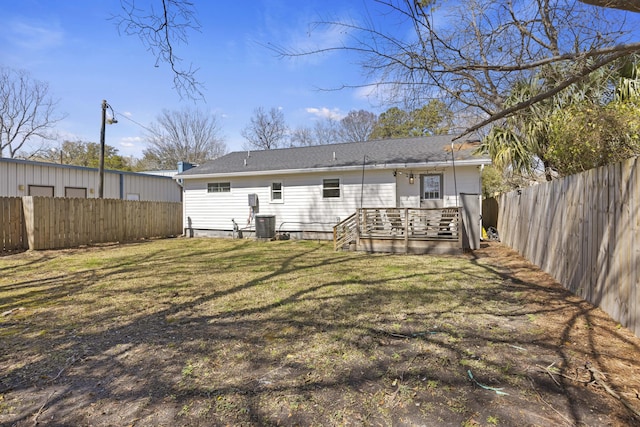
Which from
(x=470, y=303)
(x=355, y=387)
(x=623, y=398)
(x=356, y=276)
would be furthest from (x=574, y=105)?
(x=355, y=387)

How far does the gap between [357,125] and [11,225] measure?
1072 inches

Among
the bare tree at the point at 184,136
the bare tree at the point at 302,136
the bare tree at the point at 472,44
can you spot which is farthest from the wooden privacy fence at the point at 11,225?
the bare tree at the point at 302,136

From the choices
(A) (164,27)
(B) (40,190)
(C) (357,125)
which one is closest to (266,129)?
(C) (357,125)

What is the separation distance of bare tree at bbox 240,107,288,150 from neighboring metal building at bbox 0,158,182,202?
13814mm

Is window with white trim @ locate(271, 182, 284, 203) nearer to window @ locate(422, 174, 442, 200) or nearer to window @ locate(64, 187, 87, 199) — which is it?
window @ locate(422, 174, 442, 200)

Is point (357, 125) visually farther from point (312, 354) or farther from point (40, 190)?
point (312, 354)

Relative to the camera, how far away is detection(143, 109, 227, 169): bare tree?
104ft

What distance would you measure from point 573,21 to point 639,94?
8.31ft

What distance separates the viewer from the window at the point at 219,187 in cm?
1357

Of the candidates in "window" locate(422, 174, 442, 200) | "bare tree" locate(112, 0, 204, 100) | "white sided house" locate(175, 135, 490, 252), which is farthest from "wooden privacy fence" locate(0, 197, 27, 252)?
"window" locate(422, 174, 442, 200)

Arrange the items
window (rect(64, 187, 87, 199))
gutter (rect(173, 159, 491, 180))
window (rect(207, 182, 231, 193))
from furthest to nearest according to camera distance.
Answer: window (rect(64, 187, 87, 199)) < window (rect(207, 182, 231, 193)) < gutter (rect(173, 159, 491, 180))

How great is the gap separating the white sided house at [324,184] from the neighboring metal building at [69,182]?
186 inches

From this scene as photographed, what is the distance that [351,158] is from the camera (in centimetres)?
1235

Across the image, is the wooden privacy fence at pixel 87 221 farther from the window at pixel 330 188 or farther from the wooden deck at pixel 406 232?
the wooden deck at pixel 406 232
